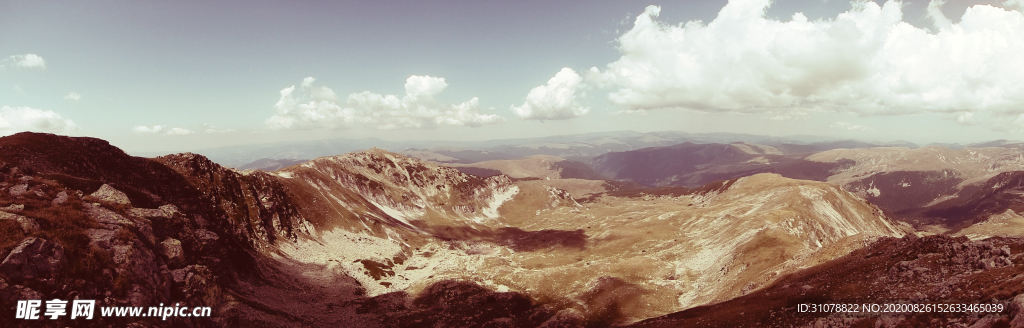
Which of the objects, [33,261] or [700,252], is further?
[700,252]

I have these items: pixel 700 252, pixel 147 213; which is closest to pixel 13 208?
pixel 147 213

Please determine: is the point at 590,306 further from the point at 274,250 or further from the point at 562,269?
the point at 274,250

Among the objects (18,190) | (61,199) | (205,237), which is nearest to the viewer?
(18,190)

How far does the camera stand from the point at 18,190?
46844mm

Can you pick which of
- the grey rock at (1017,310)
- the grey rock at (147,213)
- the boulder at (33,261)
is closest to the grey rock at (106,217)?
the grey rock at (147,213)

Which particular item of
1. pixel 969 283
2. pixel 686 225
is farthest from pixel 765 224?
pixel 969 283

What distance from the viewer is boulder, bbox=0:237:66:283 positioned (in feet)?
113

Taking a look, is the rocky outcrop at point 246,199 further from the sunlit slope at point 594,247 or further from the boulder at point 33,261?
the boulder at point 33,261

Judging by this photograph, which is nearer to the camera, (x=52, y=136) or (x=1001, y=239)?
(x=1001, y=239)

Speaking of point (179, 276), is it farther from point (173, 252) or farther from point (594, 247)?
point (594, 247)

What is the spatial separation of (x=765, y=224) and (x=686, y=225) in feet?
146

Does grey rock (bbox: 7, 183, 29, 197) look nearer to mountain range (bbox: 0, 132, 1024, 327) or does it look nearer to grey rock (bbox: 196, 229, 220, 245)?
mountain range (bbox: 0, 132, 1024, 327)

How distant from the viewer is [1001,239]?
4894 centimetres

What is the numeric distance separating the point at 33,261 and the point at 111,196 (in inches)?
981
